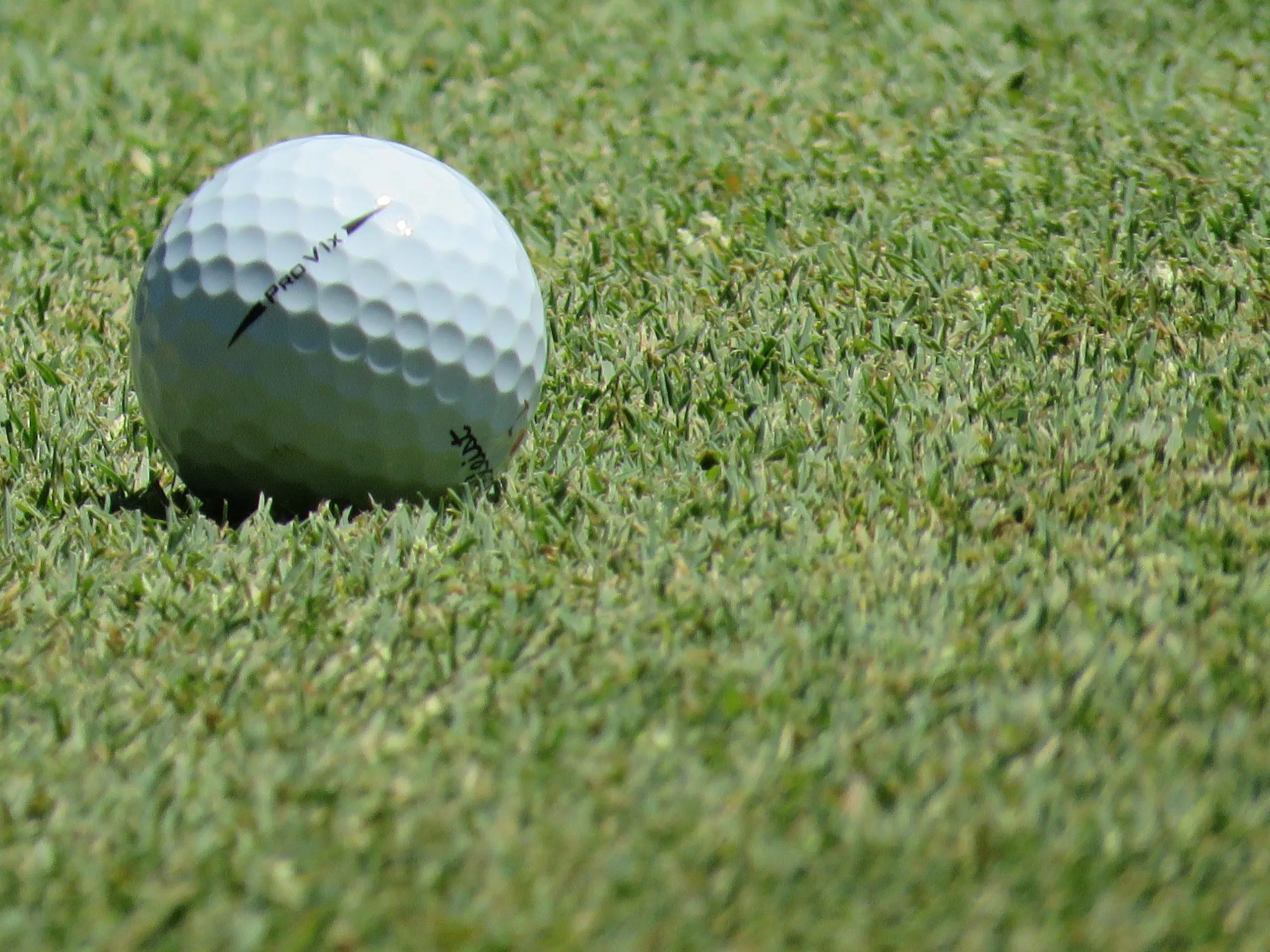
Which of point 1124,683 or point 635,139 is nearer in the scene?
point 1124,683

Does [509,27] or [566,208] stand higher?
[509,27]

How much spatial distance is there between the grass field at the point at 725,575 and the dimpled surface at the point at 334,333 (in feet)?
0.49

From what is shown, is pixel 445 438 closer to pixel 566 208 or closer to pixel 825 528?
pixel 825 528

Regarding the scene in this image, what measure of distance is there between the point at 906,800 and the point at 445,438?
148cm

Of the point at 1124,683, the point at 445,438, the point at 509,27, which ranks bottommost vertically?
the point at 1124,683

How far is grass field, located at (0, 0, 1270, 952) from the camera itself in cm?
236

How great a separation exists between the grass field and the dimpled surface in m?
0.15

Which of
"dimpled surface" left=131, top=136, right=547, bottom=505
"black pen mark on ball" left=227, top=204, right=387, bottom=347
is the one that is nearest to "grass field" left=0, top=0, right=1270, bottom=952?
"dimpled surface" left=131, top=136, right=547, bottom=505

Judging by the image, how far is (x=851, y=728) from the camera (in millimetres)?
2660

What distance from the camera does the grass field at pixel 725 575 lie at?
7.73 feet

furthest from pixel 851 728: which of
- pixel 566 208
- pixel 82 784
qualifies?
pixel 566 208

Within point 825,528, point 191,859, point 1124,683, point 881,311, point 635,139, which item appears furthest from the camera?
point 635,139

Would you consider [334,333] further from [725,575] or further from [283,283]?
[725,575]

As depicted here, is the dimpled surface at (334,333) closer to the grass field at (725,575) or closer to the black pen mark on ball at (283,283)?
the black pen mark on ball at (283,283)
